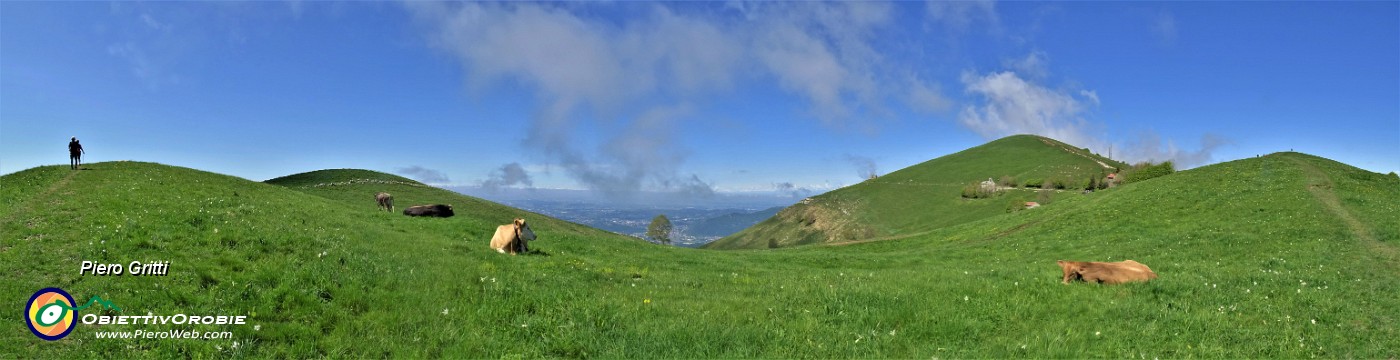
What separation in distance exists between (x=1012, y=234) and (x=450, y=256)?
3834 cm

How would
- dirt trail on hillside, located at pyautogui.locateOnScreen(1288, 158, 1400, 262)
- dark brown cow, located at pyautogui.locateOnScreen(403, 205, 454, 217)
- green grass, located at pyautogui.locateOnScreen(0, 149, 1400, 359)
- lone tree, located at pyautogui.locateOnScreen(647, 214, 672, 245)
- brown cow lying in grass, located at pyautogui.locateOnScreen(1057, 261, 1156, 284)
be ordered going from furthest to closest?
lone tree, located at pyautogui.locateOnScreen(647, 214, 672, 245) < dark brown cow, located at pyautogui.locateOnScreen(403, 205, 454, 217) < dirt trail on hillside, located at pyautogui.locateOnScreen(1288, 158, 1400, 262) < brown cow lying in grass, located at pyautogui.locateOnScreen(1057, 261, 1156, 284) < green grass, located at pyautogui.locateOnScreen(0, 149, 1400, 359)

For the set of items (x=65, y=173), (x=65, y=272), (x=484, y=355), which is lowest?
(x=484, y=355)

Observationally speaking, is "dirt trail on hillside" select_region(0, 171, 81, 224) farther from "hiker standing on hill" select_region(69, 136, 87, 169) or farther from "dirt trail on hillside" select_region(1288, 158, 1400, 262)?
"dirt trail on hillside" select_region(1288, 158, 1400, 262)

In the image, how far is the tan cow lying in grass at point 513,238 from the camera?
67.3 feet

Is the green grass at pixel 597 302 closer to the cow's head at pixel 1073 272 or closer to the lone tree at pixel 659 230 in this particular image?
the cow's head at pixel 1073 272

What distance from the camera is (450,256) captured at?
1605 centimetres

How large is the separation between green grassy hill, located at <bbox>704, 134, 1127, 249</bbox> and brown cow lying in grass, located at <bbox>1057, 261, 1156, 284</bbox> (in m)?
66.4

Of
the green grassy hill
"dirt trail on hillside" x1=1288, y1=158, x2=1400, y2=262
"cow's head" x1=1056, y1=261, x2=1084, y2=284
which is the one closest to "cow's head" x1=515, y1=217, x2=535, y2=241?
"cow's head" x1=1056, y1=261, x2=1084, y2=284

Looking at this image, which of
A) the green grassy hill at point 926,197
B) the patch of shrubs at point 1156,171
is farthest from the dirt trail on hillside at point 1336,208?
the green grassy hill at point 926,197

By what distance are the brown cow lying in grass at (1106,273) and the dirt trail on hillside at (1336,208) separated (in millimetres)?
11725

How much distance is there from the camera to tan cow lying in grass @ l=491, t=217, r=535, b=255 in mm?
20516

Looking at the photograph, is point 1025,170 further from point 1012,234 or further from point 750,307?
point 750,307

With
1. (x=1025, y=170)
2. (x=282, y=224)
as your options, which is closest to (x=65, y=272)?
(x=282, y=224)

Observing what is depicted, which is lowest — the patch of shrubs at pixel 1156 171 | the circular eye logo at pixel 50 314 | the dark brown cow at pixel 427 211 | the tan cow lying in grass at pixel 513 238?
the circular eye logo at pixel 50 314
